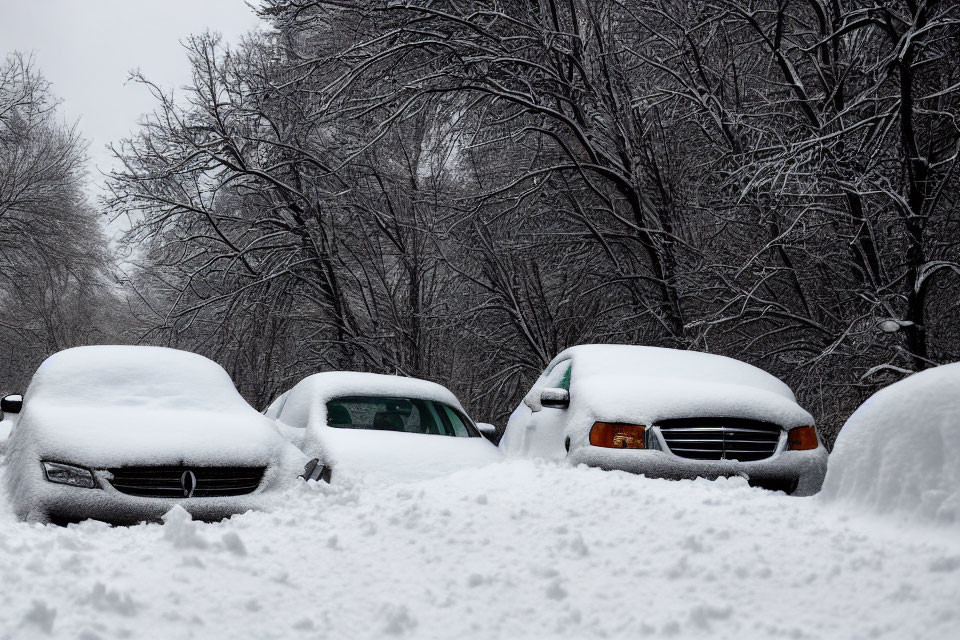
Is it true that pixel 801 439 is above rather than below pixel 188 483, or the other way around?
above

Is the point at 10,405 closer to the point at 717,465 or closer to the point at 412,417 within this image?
the point at 412,417

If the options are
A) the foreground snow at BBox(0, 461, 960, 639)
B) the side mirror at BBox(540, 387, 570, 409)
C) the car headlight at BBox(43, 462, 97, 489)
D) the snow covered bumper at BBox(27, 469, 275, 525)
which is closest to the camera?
the foreground snow at BBox(0, 461, 960, 639)

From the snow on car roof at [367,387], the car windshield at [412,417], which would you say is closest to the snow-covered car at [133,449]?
the snow on car roof at [367,387]

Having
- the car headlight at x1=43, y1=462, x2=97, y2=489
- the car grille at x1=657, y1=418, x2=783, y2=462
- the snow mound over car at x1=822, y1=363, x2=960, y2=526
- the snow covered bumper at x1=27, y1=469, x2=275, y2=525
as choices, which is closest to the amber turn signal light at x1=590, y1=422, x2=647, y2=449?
the car grille at x1=657, y1=418, x2=783, y2=462

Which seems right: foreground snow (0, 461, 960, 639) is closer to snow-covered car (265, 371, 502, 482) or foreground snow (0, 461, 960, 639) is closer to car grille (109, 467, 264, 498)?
car grille (109, 467, 264, 498)

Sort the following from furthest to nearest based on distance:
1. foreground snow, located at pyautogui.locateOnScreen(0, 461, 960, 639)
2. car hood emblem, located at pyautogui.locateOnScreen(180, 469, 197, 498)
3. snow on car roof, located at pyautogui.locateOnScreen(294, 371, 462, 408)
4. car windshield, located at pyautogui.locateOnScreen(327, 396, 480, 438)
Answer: car windshield, located at pyautogui.locateOnScreen(327, 396, 480, 438), snow on car roof, located at pyautogui.locateOnScreen(294, 371, 462, 408), car hood emblem, located at pyautogui.locateOnScreen(180, 469, 197, 498), foreground snow, located at pyautogui.locateOnScreen(0, 461, 960, 639)

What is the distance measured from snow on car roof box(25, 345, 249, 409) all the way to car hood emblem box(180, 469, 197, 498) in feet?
3.53

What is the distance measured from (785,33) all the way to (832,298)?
3.46 metres

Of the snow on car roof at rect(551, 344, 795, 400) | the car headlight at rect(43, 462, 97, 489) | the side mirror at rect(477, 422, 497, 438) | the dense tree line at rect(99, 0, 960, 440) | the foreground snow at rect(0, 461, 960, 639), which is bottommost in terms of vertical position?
the foreground snow at rect(0, 461, 960, 639)

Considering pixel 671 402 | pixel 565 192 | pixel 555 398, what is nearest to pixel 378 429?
pixel 555 398

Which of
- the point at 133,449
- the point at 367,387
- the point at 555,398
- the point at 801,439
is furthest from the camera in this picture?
the point at 367,387

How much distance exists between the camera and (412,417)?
9.15m

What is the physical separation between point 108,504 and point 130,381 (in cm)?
177

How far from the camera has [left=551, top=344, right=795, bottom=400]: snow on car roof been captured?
294 inches
